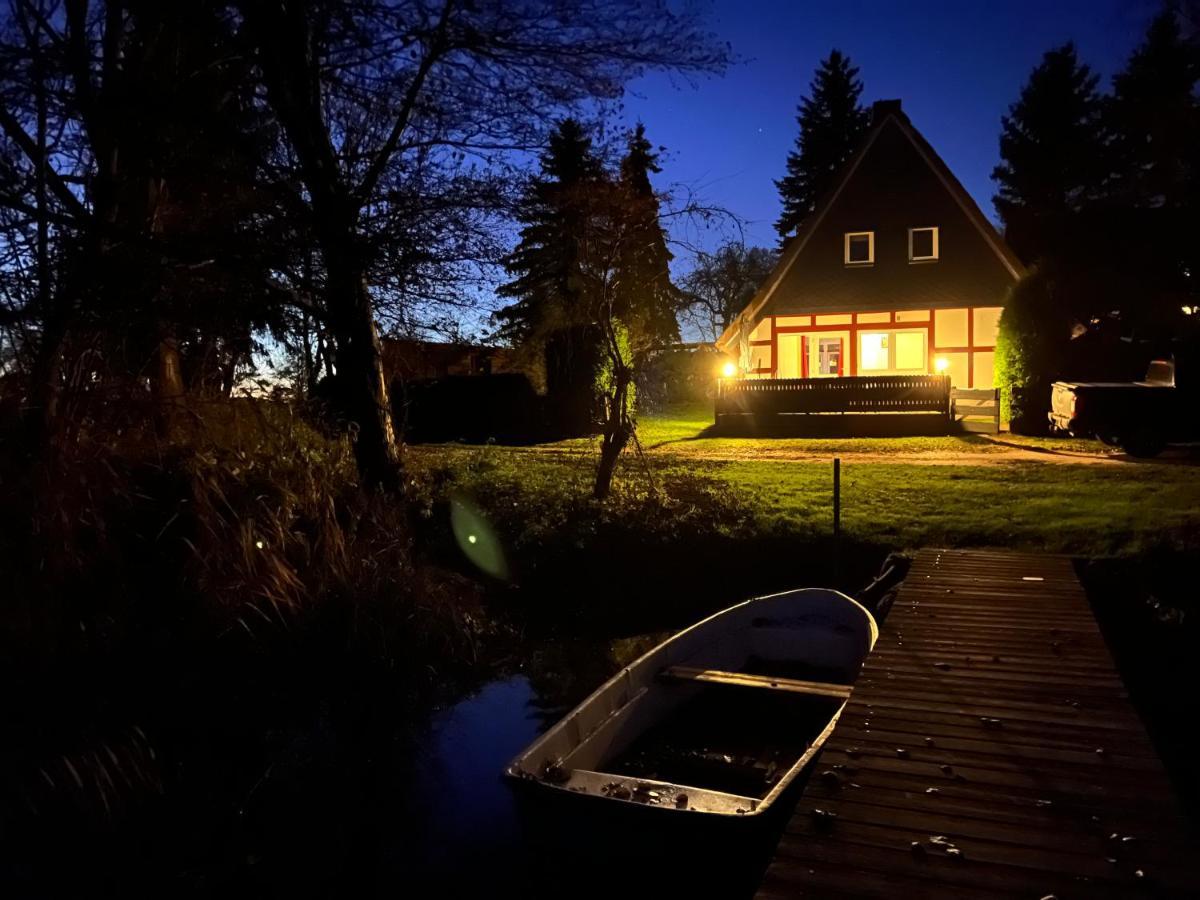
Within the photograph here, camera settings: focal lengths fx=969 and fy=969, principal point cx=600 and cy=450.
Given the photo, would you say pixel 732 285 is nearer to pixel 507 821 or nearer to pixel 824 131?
pixel 824 131

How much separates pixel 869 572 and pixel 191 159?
343 inches

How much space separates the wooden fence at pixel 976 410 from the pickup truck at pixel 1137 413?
144 inches

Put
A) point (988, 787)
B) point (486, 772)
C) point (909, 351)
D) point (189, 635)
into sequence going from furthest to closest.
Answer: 1. point (909, 351)
2. point (189, 635)
3. point (486, 772)
4. point (988, 787)

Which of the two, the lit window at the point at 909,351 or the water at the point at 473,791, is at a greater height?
the lit window at the point at 909,351

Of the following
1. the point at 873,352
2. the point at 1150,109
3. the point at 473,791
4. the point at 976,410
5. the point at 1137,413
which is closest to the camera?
the point at 473,791

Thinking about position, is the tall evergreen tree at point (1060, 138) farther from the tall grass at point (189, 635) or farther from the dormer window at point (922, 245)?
the tall grass at point (189, 635)

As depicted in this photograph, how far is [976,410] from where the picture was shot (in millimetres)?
Answer: 23516

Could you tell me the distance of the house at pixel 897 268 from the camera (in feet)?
88.6

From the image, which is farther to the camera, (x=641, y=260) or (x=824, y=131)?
(x=824, y=131)

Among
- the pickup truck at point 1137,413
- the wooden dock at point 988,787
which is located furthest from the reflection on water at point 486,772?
the pickup truck at point 1137,413

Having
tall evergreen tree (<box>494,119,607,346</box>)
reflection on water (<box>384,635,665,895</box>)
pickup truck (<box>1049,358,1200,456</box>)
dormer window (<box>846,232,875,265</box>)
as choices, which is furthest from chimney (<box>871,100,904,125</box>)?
reflection on water (<box>384,635,665,895</box>)

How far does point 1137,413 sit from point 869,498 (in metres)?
6.91

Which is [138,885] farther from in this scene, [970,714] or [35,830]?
[970,714]

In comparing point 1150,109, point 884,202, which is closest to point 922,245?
point 884,202
